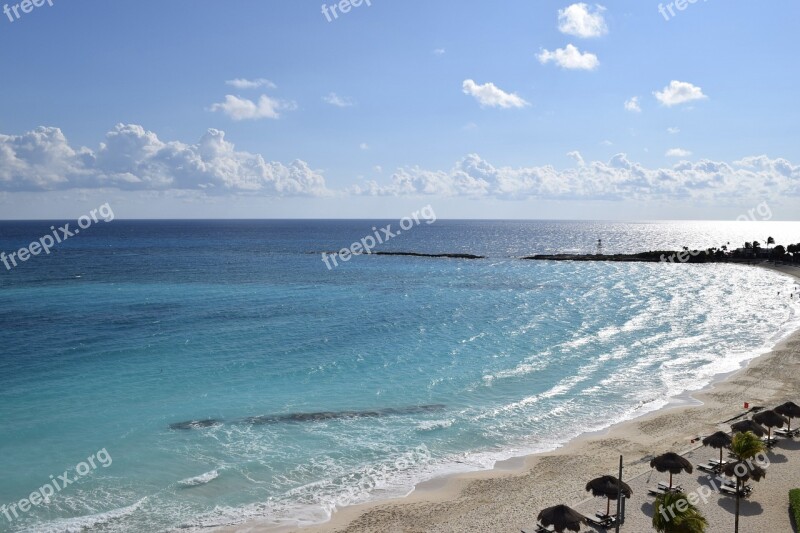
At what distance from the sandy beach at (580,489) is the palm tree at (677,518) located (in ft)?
Result: 12.2

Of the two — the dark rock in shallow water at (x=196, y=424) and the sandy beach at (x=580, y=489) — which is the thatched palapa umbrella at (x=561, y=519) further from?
the dark rock in shallow water at (x=196, y=424)

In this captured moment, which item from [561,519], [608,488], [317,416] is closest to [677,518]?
[561,519]

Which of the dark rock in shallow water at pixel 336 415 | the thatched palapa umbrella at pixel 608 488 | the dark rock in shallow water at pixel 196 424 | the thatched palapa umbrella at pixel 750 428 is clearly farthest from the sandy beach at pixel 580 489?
the dark rock in shallow water at pixel 196 424

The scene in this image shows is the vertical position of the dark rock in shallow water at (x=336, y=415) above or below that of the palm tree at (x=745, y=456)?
below

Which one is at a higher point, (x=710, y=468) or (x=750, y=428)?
(x=750, y=428)

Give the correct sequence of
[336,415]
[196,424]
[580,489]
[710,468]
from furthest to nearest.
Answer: [336,415] → [196,424] → [710,468] → [580,489]

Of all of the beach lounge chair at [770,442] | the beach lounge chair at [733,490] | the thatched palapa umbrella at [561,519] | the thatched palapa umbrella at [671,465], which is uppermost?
the thatched palapa umbrella at [671,465]

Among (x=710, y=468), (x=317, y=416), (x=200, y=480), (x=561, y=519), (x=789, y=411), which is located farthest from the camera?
(x=317, y=416)

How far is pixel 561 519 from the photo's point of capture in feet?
56.0

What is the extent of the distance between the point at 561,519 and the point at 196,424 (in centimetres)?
1861

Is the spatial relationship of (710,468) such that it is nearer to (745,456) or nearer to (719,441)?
(719,441)

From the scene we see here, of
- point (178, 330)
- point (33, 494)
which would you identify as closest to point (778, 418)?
point (33, 494)

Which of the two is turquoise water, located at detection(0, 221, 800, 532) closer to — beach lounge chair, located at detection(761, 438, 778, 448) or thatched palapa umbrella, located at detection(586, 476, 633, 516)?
thatched palapa umbrella, located at detection(586, 476, 633, 516)

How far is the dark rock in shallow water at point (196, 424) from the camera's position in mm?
27516
